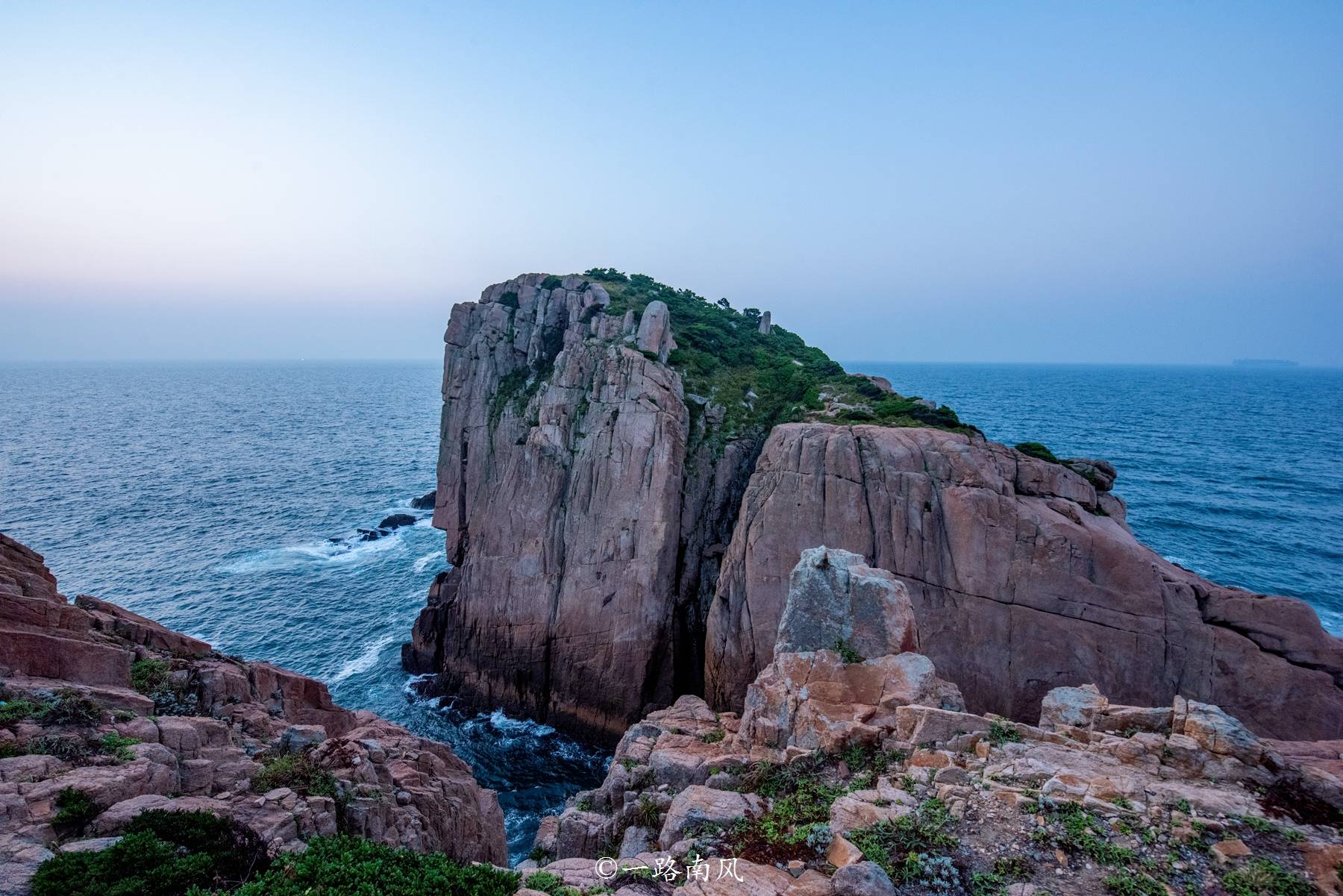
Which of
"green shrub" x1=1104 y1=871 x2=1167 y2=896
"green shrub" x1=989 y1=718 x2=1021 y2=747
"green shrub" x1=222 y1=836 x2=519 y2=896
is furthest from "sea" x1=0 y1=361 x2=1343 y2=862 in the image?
"green shrub" x1=1104 y1=871 x2=1167 y2=896

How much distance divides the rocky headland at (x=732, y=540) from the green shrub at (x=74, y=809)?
73.8 feet

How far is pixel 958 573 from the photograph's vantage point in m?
25.1

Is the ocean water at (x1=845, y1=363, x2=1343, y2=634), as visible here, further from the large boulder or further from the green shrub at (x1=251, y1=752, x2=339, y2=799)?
the green shrub at (x1=251, y1=752, x2=339, y2=799)

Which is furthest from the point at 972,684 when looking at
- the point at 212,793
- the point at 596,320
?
the point at 596,320

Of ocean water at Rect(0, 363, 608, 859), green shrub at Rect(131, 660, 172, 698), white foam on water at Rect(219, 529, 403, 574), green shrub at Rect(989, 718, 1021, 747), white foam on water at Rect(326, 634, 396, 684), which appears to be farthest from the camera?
white foam on water at Rect(219, 529, 403, 574)

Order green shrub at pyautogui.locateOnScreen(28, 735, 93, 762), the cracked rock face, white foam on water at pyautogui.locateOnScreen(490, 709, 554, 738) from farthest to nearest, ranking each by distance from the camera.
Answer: white foam on water at pyautogui.locateOnScreen(490, 709, 554, 738) < the cracked rock face < green shrub at pyautogui.locateOnScreen(28, 735, 93, 762)

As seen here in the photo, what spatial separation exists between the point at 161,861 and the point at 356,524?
179 feet

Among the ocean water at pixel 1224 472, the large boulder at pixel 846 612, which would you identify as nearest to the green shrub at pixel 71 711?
the large boulder at pixel 846 612

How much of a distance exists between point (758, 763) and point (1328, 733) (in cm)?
2085

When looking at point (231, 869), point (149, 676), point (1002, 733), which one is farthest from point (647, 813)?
point (149, 676)

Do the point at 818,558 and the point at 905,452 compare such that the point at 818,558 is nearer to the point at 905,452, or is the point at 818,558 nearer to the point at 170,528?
the point at 905,452

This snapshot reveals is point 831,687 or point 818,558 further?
point 818,558

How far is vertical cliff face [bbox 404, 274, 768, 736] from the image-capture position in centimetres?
3269

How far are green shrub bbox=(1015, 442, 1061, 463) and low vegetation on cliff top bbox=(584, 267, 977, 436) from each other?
2.56m
